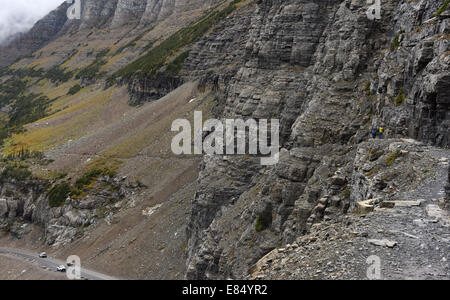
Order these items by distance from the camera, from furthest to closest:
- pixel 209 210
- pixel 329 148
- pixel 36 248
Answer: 1. pixel 36 248
2. pixel 209 210
3. pixel 329 148

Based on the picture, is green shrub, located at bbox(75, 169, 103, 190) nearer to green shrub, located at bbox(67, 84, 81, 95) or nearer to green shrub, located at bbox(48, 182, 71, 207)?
green shrub, located at bbox(48, 182, 71, 207)

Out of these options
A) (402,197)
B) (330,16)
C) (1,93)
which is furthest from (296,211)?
(1,93)

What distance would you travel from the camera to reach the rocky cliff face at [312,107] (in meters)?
18.9

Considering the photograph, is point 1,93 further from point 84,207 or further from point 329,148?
point 329,148

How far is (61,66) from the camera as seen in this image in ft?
580

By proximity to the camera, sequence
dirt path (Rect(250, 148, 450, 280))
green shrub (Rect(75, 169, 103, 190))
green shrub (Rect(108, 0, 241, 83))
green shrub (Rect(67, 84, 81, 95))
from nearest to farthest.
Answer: dirt path (Rect(250, 148, 450, 280)), green shrub (Rect(75, 169, 103, 190)), green shrub (Rect(108, 0, 241, 83)), green shrub (Rect(67, 84, 81, 95))

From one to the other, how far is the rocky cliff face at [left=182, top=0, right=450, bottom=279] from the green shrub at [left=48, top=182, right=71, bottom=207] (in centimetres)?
3292

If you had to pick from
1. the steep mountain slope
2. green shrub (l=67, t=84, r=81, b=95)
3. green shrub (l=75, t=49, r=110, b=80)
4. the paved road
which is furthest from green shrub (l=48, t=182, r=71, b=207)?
green shrub (l=75, t=49, r=110, b=80)

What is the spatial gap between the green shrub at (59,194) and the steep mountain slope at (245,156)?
0.90 feet

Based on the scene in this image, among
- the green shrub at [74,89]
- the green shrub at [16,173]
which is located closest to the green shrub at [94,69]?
the green shrub at [74,89]

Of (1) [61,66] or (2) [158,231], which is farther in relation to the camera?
(1) [61,66]

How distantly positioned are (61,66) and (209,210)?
6251 inches

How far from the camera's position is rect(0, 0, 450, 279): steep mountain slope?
1869 centimetres
